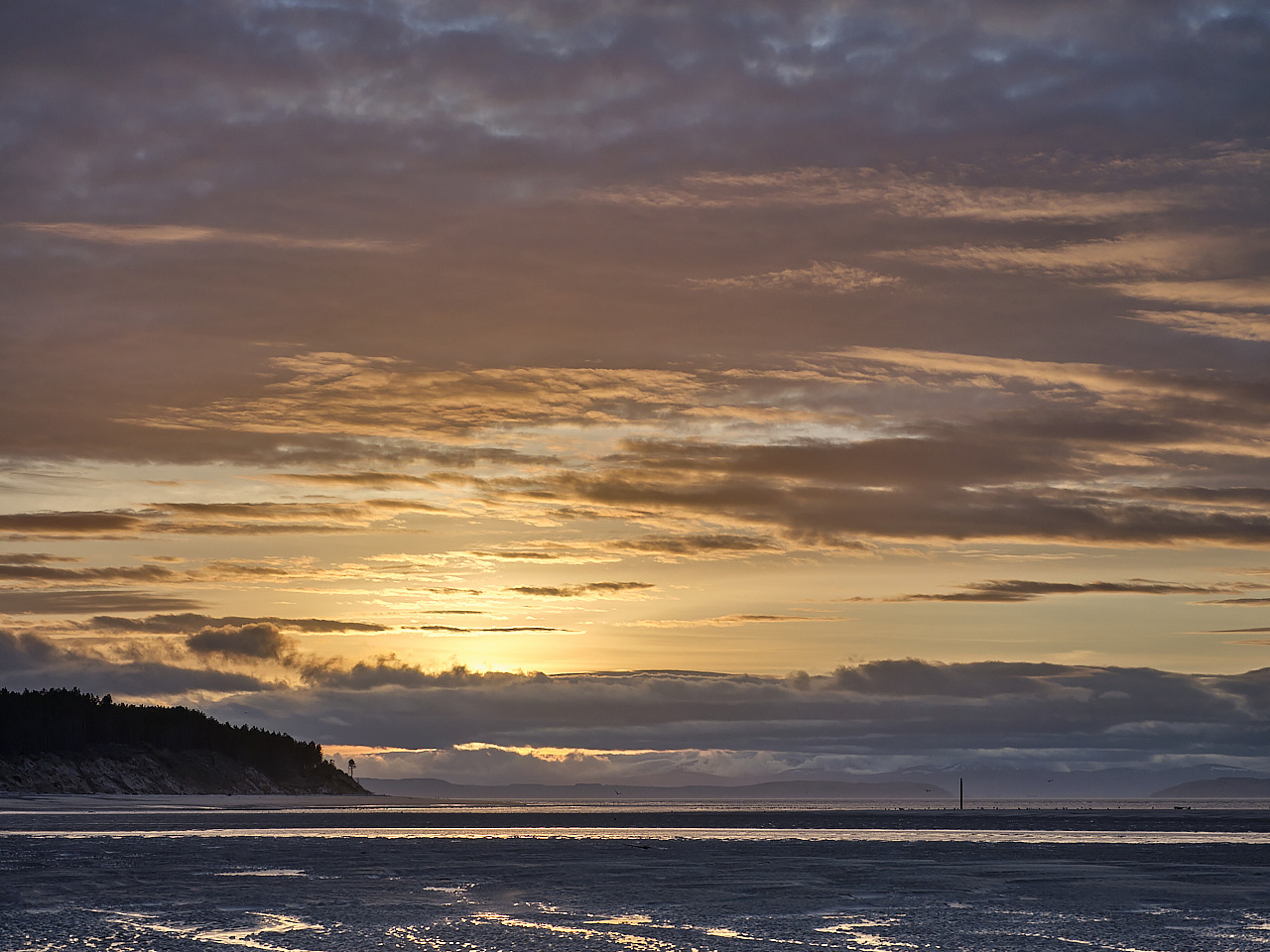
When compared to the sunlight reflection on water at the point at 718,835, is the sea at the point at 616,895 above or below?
above

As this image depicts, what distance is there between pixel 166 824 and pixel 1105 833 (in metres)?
92.6

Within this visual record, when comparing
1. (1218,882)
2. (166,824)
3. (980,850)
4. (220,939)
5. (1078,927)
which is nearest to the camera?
(220,939)

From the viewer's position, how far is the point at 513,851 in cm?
8450

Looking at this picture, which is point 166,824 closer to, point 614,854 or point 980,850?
point 614,854

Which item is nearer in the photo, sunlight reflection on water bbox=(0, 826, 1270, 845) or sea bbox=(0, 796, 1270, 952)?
sea bbox=(0, 796, 1270, 952)

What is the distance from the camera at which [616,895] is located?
170ft

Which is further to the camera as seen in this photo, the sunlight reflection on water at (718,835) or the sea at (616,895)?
the sunlight reflection on water at (718,835)

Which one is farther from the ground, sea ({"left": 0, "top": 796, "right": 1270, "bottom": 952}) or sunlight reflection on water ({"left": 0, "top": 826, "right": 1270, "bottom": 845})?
sea ({"left": 0, "top": 796, "right": 1270, "bottom": 952})

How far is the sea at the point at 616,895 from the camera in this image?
1507 inches

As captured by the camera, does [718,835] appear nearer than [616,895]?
No

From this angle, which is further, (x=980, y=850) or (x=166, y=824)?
(x=166, y=824)

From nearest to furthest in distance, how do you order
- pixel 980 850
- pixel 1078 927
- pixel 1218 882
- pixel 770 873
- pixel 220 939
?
pixel 220 939 < pixel 1078 927 < pixel 1218 882 < pixel 770 873 < pixel 980 850

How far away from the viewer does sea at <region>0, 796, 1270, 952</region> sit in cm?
3828

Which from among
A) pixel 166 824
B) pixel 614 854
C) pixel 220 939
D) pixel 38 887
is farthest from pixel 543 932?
pixel 166 824
